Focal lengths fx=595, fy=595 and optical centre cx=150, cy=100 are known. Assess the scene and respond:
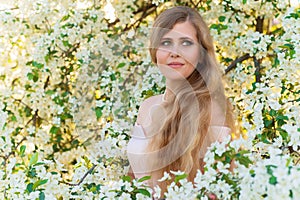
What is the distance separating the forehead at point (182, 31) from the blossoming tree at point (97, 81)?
415 mm

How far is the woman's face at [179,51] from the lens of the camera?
2363mm

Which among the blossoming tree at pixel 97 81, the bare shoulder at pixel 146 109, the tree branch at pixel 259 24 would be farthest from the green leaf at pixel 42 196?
the tree branch at pixel 259 24

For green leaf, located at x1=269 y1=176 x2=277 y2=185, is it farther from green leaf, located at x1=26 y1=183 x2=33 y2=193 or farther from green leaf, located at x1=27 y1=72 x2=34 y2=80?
green leaf, located at x1=27 y1=72 x2=34 y2=80

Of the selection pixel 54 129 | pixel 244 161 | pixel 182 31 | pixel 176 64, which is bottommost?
pixel 54 129

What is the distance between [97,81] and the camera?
3.16 meters

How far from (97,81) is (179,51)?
898 millimetres

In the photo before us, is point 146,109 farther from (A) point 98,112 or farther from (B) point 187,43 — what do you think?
(B) point 187,43

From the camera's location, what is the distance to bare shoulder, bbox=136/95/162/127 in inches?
104

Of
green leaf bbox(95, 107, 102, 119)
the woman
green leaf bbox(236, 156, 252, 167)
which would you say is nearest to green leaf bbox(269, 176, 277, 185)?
green leaf bbox(236, 156, 252, 167)

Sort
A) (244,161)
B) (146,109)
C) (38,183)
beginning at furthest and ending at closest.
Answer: (146,109)
(38,183)
(244,161)

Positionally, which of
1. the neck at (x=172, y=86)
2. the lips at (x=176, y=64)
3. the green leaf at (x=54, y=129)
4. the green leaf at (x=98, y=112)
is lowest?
the green leaf at (x=54, y=129)

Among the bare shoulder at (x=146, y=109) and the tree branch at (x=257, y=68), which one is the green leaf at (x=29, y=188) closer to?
the bare shoulder at (x=146, y=109)

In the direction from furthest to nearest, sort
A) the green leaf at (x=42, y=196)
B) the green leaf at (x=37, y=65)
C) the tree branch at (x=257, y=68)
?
the green leaf at (x=37, y=65), the tree branch at (x=257, y=68), the green leaf at (x=42, y=196)

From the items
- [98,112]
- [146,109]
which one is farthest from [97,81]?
[146,109]
